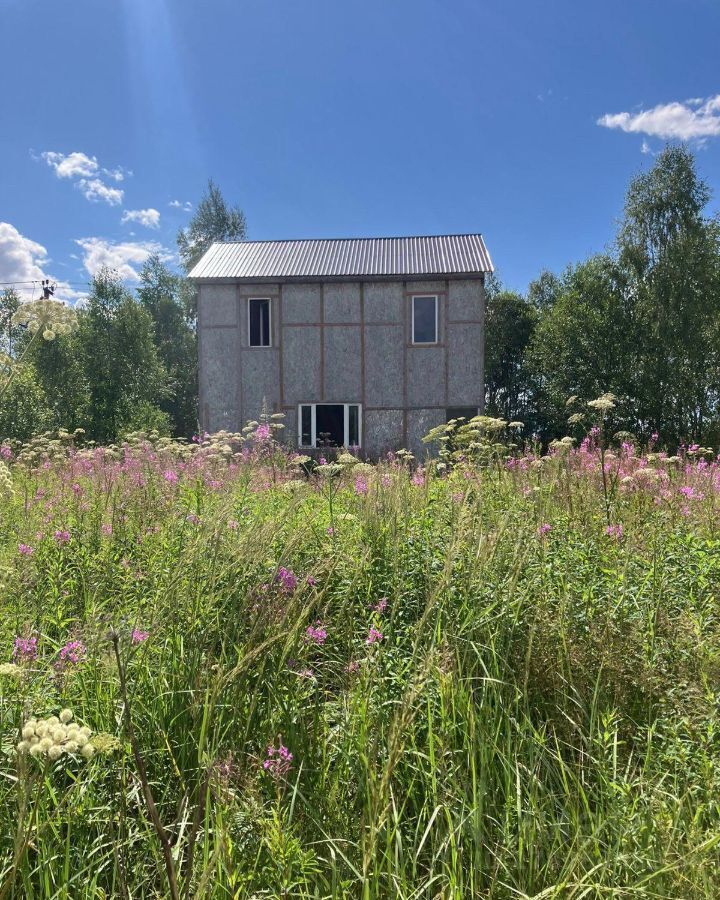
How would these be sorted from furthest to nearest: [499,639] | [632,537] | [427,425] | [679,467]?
1. [427,425]
2. [679,467]
3. [632,537]
4. [499,639]

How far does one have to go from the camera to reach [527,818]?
1714 mm

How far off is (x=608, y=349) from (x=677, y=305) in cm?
278

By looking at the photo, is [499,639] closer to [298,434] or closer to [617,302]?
[298,434]

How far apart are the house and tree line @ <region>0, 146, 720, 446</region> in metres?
4.29

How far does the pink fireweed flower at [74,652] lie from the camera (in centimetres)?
206

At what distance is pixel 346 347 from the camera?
16516 millimetres

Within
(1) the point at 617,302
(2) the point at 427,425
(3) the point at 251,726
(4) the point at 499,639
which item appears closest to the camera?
(3) the point at 251,726

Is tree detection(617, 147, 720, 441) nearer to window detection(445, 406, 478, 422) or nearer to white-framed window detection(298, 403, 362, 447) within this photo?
window detection(445, 406, 478, 422)

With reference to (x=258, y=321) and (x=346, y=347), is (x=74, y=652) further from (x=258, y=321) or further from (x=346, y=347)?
(x=258, y=321)

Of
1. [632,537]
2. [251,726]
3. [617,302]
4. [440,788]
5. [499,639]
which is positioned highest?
[617,302]

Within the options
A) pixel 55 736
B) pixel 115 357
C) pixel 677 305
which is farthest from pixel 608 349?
pixel 55 736

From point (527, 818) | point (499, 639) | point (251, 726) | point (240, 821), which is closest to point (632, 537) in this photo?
point (499, 639)

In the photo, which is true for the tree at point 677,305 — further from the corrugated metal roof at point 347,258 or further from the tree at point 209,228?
the tree at point 209,228

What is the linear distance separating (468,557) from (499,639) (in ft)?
1.35
